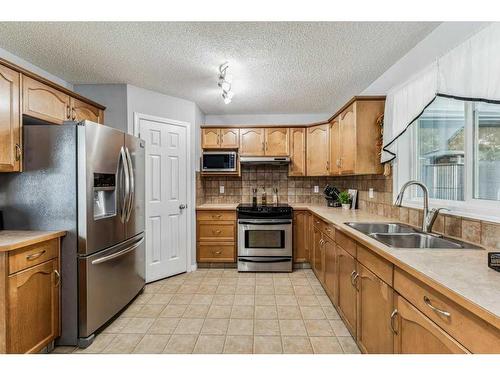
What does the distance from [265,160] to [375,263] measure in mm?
2417

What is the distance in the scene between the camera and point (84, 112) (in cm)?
254

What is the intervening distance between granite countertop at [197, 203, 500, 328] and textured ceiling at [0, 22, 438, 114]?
1490 millimetres

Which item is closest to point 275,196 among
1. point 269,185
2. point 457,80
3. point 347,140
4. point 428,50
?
point 269,185

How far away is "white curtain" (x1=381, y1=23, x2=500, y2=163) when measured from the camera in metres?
1.28

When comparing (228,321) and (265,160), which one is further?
(265,160)

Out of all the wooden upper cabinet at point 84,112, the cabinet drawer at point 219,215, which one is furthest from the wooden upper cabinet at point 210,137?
the wooden upper cabinet at point 84,112

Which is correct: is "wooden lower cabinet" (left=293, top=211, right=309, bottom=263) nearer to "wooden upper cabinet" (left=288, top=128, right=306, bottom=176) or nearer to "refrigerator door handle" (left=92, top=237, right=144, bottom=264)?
"wooden upper cabinet" (left=288, top=128, right=306, bottom=176)

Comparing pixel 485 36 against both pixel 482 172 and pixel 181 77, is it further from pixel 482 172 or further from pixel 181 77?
pixel 181 77

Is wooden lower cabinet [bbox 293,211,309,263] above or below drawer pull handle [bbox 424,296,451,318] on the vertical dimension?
below

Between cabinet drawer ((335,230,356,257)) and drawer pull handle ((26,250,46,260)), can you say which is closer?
drawer pull handle ((26,250,46,260))

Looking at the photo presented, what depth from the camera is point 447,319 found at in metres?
0.90

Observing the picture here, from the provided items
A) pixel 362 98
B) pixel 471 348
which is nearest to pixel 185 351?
pixel 471 348

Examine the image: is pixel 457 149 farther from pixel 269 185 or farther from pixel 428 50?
pixel 269 185

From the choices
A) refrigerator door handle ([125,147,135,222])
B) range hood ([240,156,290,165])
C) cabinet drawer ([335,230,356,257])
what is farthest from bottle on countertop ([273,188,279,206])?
refrigerator door handle ([125,147,135,222])
